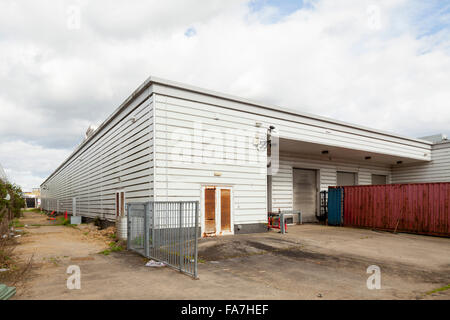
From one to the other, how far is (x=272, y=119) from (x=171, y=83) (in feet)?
16.8

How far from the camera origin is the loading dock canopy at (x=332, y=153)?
53.9ft

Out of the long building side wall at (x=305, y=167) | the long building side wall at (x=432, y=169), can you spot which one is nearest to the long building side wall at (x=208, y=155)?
the long building side wall at (x=305, y=167)

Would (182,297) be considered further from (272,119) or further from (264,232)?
(272,119)

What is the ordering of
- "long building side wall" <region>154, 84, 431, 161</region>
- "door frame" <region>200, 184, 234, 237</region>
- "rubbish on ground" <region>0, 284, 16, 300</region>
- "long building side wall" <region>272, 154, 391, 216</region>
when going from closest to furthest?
"rubbish on ground" <region>0, 284, 16, 300</region> → "door frame" <region>200, 184, 234, 237</region> → "long building side wall" <region>154, 84, 431, 161</region> → "long building side wall" <region>272, 154, 391, 216</region>

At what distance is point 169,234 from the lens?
7.39 m

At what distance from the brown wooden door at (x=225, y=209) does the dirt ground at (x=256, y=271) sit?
1.02 metres

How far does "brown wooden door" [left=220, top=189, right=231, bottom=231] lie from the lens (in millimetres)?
12430

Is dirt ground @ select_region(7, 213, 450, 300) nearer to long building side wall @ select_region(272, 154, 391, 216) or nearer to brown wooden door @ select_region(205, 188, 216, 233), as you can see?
brown wooden door @ select_region(205, 188, 216, 233)

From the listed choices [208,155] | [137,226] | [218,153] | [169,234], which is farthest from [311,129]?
[169,234]

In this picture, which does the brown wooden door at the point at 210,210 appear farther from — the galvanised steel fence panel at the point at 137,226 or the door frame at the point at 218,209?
the galvanised steel fence panel at the point at 137,226

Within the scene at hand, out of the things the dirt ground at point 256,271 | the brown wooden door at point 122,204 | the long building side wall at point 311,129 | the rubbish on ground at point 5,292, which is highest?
the long building side wall at point 311,129

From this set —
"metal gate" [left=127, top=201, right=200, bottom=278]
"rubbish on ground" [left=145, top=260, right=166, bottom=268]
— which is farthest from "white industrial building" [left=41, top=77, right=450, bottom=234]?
"rubbish on ground" [left=145, top=260, right=166, bottom=268]

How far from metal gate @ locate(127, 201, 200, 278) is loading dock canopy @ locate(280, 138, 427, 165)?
8.11 m
